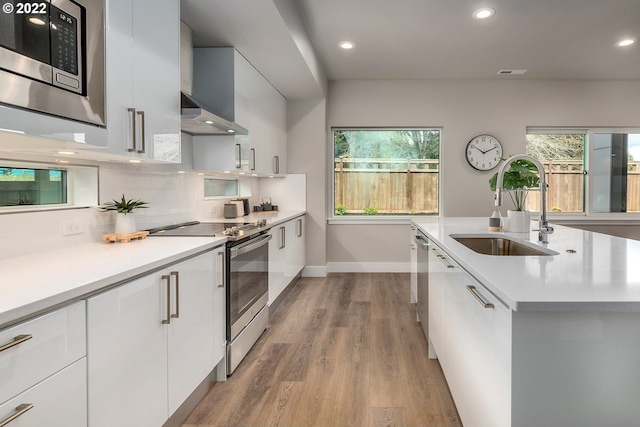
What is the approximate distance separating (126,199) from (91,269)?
3.70ft

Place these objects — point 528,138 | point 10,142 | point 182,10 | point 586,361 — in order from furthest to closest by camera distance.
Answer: point 528,138
point 182,10
point 10,142
point 586,361

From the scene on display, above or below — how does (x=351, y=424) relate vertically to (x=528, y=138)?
below

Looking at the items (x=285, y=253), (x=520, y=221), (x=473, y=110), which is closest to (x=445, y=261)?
(x=520, y=221)

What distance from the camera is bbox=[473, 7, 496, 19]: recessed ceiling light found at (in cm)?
331

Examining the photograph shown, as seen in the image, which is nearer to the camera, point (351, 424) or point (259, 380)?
point (351, 424)

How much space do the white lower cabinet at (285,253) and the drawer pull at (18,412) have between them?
8.03ft

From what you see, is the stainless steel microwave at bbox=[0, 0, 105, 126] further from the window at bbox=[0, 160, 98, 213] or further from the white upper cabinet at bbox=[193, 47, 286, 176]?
the white upper cabinet at bbox=[193, 47, 286, 176]

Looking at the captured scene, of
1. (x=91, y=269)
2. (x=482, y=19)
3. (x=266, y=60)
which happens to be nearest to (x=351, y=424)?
(x=91, y=269)

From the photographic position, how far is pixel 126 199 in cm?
242

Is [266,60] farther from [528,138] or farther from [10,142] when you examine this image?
[528,138]

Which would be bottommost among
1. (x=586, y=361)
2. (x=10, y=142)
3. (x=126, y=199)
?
(x=586, y=361)

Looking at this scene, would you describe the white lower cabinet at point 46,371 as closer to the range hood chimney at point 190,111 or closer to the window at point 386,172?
the range hood chimney at point 190,111

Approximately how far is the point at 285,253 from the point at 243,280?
1429 millimetres

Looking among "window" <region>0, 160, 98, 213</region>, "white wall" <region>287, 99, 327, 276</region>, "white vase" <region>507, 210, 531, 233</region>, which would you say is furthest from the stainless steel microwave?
"white wall" <region>287, 99, 327, 276</region>
